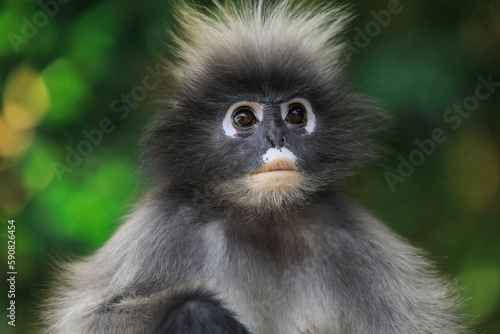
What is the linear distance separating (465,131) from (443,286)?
2.13 m

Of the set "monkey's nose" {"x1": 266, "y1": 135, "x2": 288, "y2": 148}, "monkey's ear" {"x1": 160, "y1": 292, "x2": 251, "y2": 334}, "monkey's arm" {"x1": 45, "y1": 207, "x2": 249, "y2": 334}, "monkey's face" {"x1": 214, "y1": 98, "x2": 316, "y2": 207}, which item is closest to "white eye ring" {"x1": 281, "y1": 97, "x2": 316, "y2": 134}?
"monkey's face" {"x1": 214, "y1": 98, "x2": 316, "y2": 207}

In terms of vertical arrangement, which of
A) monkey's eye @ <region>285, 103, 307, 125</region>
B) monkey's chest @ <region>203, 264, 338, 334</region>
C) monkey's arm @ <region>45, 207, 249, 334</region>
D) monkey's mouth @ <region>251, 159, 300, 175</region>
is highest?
monkey's eye @ <region>285, 103, 307, 125</region>

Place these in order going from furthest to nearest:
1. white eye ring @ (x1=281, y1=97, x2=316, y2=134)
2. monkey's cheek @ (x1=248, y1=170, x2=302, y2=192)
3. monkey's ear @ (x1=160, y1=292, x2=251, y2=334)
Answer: white eye ring @ (x1=281, y1=97, x2=316, y2=134)
monkey's cheek @ (x1=248, y1=170, x2=302, y2=192)
monkey's ear @ (x1=160, y1=292, x2=251, y2=334)

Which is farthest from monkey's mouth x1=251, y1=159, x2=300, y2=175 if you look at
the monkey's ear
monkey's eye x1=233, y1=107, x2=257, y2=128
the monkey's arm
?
the monkey's ear

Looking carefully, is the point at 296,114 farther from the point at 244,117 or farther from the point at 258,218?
the point at 258,218

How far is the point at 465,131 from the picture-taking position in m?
6.24

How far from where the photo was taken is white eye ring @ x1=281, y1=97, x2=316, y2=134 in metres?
4.04

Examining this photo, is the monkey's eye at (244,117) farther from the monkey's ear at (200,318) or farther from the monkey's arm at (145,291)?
the monkey's ear at (200,318)

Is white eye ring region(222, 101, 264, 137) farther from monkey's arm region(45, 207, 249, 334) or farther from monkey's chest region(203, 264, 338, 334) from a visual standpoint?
monkey's chest region(203, 264, 338, 334)

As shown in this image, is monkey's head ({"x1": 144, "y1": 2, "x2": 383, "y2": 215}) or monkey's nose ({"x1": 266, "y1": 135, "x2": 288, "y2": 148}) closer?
monkey's nose ({"x1": 266, "y1": 135, "x2": 288, "y2": 148})

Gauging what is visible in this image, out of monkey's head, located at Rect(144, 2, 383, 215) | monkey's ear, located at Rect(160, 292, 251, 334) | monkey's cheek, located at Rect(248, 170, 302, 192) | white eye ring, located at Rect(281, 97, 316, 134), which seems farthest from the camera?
white eye ring, located at Rect(281, 97, 316, 134)

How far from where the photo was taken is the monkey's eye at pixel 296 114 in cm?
405

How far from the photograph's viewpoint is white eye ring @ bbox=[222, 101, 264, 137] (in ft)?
13.1

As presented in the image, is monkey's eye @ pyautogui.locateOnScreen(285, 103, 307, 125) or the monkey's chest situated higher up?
monkey's eye @ pyautogui.locateOnScreen(285, 103, 307, 125)
